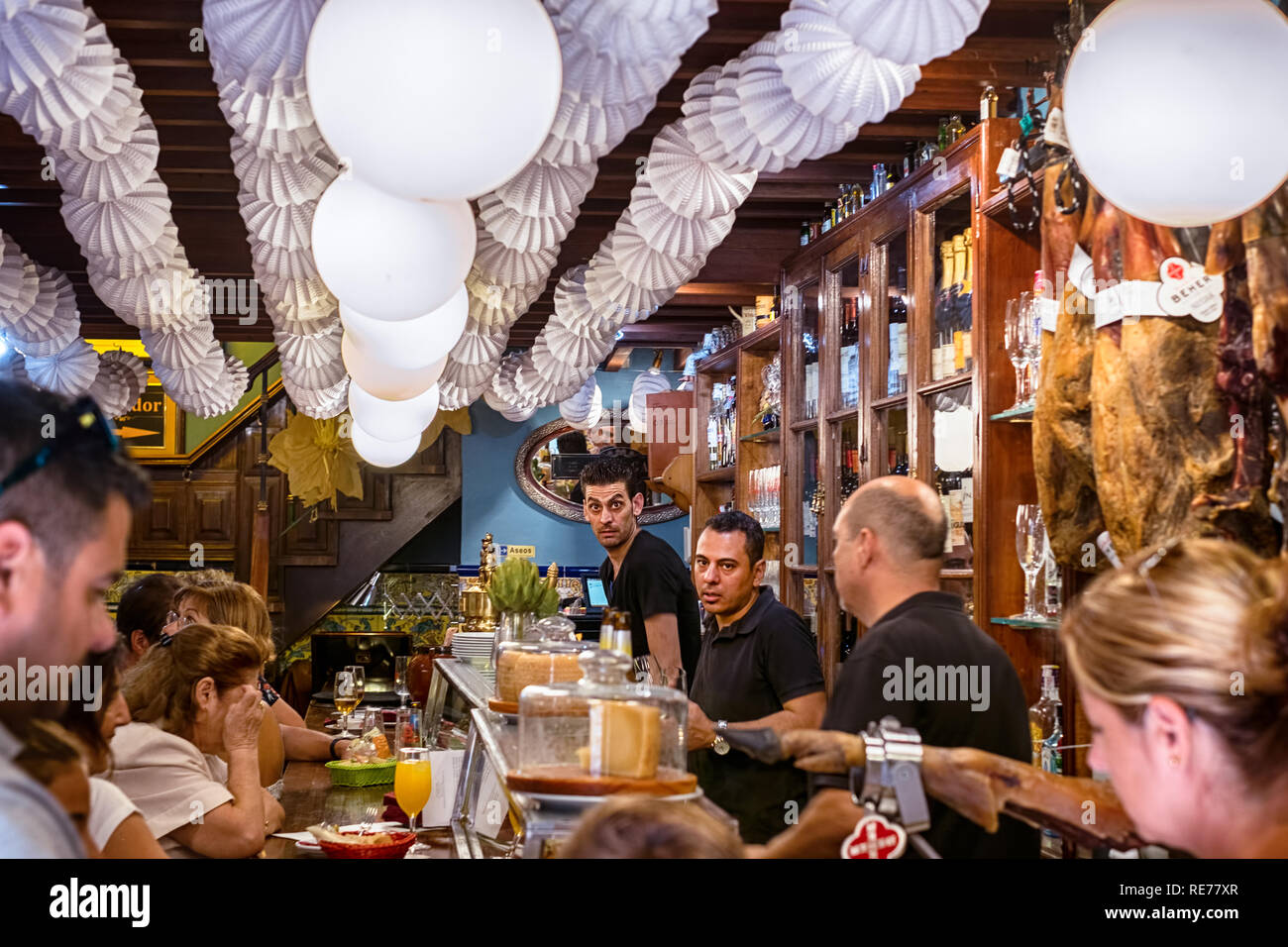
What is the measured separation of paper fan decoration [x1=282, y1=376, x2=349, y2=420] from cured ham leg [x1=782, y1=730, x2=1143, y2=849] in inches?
185

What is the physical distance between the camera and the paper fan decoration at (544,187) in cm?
352

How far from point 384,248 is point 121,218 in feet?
5.74

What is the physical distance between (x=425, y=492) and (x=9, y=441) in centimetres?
960

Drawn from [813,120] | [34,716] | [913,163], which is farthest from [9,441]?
[913,163]

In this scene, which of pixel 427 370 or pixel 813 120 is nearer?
pixel 813 120

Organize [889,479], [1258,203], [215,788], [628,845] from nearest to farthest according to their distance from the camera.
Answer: [628,845] < [1258,203] < [889,479] < [215,788]

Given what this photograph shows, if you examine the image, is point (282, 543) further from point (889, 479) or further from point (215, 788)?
point (889, 479)

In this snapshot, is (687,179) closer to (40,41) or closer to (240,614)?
(40,41)

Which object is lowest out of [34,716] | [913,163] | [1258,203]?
[34,716]

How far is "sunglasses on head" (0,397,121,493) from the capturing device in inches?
38.3

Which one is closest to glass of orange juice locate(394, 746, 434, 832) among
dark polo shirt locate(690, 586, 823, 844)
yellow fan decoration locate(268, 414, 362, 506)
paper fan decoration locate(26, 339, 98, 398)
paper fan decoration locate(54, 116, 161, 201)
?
dark polo shirt locate(690, 586, 823, 844)

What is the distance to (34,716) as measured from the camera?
102cm

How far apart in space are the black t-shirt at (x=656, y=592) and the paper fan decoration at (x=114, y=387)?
3.60m

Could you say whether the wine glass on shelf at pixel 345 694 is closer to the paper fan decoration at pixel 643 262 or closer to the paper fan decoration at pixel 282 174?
the paper fan decoration at pixel 643 262
